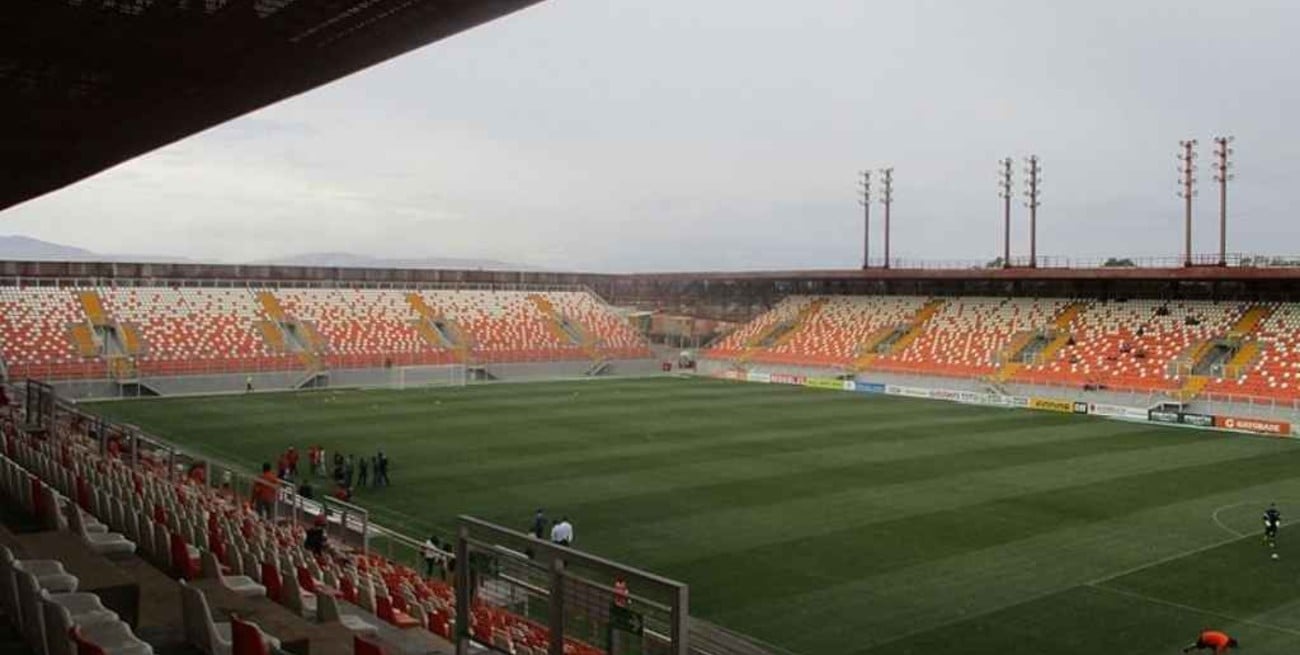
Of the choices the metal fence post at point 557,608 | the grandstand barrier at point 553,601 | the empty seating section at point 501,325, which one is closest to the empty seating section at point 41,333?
the empty seating section at point 501,325

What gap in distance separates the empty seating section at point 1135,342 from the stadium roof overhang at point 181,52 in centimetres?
3808

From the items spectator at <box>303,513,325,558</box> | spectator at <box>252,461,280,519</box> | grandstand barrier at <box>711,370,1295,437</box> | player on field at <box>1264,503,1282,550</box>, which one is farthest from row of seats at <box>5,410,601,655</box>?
grandstand barrier at <box>711,370,1295,437</box>

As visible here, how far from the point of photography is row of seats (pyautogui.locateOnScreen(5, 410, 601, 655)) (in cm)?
854

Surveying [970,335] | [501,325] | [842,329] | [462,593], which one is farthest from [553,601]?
[501,325]

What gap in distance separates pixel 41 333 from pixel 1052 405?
4122cm

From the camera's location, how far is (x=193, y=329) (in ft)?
164

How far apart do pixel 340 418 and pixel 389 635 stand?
92.2 ft

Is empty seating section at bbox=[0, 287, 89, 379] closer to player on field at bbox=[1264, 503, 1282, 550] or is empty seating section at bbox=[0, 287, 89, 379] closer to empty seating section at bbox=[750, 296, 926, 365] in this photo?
empty seating section at bbox=[750, 296, 926, 365]

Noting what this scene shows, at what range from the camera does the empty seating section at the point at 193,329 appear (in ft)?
152

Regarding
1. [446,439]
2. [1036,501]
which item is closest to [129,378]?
[446,439]

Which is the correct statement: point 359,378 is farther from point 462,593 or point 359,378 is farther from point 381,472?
point 462,593

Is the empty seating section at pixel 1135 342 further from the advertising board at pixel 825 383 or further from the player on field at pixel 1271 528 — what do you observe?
the player on field at pixel 1271 528

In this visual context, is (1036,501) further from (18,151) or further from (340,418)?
(340,418)

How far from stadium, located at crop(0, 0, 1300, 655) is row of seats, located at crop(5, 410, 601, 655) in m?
0.06
